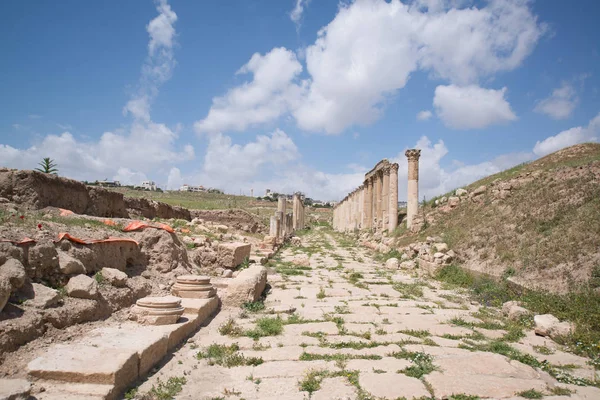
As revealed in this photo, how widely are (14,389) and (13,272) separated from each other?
2053mm

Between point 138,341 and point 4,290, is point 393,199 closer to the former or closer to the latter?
point 138,341

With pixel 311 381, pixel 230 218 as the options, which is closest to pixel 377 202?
pixel 230 218

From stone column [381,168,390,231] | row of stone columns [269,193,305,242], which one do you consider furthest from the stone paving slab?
stone column [381,168,390,231]

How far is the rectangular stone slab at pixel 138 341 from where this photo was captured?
4.70m

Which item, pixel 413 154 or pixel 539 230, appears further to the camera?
pixel 413 154

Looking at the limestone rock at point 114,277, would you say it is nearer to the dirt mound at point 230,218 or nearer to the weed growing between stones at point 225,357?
the weed growing between stones at point 225,357

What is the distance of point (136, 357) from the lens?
448cm

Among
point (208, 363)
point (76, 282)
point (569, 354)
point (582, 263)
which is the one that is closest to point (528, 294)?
point (582, 263)

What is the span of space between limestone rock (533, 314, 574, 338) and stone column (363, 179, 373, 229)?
26.0 meters

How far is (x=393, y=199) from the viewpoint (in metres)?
25.0

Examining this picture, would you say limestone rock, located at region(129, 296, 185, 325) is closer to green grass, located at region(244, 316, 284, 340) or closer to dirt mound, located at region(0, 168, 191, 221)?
green grass, located at region(244, 316, 284, 340)

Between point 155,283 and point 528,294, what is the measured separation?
8.23 metres

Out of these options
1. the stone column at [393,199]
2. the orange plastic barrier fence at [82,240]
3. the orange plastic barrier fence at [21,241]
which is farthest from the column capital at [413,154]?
the orange plastic barrier fence at [21,241]

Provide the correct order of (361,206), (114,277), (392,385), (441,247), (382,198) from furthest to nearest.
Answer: (361,206) → (382,198) → (441,247) → (114,277) → (392,385)
